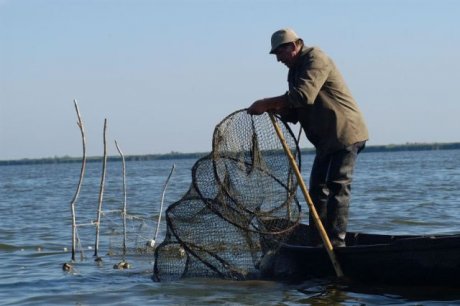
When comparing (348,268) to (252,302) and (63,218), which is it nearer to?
(252,302)

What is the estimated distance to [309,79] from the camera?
27.7 feet

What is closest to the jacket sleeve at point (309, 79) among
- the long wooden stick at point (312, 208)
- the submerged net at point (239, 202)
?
the long wooden stick at point (312, 208)

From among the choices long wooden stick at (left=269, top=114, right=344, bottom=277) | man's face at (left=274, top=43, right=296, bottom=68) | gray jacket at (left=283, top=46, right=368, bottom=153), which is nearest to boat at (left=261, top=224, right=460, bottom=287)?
long wooden stick at (left=269, top=114, right=344, bottom=277)

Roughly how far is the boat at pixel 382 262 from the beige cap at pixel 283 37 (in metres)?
1.86

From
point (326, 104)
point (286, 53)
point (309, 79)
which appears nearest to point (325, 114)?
point (326, 104)

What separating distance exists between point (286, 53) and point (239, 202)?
4.83ft

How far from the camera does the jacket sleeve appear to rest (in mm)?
8422

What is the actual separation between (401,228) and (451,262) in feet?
24.0

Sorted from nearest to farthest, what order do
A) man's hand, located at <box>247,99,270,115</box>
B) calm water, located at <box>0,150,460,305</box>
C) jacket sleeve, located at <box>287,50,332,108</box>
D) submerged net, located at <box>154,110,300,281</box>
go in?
jacket sleeve, located at <box>287,50,332,108</box>
calm water, located at <box>0,150,460,305</box>
man's hand, located at <box>247,99,270,115</box>
submerged net, located at <box>154,110,300,281</box>

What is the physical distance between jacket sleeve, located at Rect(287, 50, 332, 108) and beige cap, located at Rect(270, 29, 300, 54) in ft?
0.68

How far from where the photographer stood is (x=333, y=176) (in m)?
8.79

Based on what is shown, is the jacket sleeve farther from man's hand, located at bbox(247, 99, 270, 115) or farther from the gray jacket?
man's hand, located at bbox(247, 99, 270, 115)

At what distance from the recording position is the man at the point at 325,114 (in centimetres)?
851

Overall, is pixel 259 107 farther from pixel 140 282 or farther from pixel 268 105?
pixel 140 282
